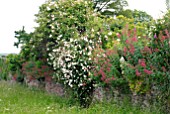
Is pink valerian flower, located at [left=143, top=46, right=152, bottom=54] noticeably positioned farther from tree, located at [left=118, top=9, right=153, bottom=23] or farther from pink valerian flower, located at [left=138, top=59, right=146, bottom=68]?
tree, located at [left=118, top=9, right=153, bottom=23]

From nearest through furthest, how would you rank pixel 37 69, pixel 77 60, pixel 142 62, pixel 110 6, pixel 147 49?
pixel 142 62 → pixel 147 49 → pixel 77 60 → pixel 37 69 → pixel 110 6

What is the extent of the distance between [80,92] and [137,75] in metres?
3.31

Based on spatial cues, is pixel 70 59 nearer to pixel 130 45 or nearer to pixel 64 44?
pixel 64 44

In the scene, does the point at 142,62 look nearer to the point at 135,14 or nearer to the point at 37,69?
the point at 37,69

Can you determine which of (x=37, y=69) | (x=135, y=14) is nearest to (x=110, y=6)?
(x=135, y=14)

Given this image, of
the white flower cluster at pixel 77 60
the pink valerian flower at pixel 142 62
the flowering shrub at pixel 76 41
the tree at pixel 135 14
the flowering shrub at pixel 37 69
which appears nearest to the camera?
the pink valerian flower at pixel 142 62

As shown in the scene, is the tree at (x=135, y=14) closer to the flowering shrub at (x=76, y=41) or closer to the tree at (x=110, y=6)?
the tree at (x=110, y=6)

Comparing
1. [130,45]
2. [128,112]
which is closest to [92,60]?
[130,45]

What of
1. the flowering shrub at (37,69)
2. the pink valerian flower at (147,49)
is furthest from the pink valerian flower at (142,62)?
the flowering shrub at (37,69)

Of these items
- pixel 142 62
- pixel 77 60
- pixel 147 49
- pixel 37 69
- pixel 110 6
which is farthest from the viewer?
pixel 110 6

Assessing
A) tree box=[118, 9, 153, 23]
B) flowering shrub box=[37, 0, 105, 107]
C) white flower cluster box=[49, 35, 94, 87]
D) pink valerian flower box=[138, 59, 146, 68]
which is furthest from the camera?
tree box=[118, 9, 153, 23]

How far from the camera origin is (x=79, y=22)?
13867mm

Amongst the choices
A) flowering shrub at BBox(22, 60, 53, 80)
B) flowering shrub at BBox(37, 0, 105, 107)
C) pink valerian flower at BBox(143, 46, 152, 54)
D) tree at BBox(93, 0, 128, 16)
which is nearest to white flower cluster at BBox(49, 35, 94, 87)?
flowering shrub at BBox(37, 0, 105, 107)

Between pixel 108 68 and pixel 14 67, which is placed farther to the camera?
pixel 14 67
